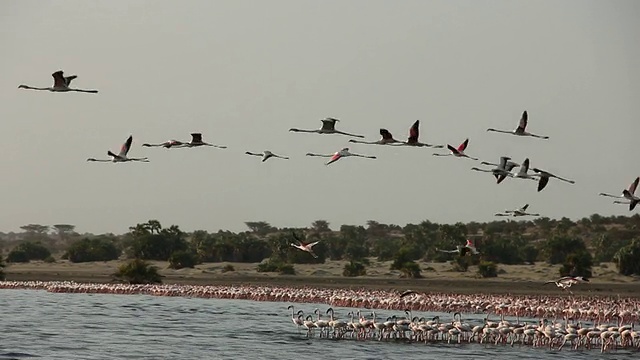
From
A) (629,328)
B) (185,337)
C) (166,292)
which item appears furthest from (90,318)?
(629,328)

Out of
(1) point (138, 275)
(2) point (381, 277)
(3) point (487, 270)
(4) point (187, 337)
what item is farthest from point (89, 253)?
(4) point (187, 337)

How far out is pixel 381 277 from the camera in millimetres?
96688

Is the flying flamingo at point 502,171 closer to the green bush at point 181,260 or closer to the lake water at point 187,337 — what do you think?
the lake water at point 187,337

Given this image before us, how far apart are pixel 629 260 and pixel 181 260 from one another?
1643 inches

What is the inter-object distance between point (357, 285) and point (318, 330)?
36.9m

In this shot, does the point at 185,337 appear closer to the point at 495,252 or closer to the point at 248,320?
the point at 248,320

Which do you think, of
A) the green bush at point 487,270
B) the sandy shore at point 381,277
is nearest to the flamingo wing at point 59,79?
the sandy shore at point 381,277

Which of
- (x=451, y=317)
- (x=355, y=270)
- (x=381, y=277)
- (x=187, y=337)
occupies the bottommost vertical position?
(x=187, y=337)

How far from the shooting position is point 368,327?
47.9 meters

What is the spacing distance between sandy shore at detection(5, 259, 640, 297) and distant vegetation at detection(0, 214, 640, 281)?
1281 millimetres

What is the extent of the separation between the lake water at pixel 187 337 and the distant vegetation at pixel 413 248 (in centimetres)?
2374

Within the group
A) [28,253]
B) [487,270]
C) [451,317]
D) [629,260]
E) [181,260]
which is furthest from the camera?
[28,253]

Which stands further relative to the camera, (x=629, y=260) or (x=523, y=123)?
(x=629, y=260)

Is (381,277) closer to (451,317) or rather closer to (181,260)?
(181,260)
